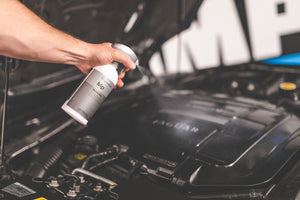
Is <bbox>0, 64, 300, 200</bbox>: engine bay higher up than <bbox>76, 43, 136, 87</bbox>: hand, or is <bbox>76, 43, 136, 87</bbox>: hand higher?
<bbox>76, 43, 136, 87</bbox>: hand

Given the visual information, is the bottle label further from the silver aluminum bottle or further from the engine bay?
the engine bay

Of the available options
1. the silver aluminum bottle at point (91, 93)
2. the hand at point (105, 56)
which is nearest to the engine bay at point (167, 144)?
the silver aluminum bottle at point (91, 93)

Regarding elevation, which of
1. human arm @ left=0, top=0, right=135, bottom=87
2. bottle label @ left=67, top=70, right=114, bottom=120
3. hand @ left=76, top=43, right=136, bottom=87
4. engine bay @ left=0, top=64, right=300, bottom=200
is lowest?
engine bay @ left=0, top=64, right=300, bottom=200

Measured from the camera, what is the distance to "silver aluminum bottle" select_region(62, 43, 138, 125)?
823 mm

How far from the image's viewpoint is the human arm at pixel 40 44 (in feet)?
2.51

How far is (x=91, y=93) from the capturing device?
0.83 m

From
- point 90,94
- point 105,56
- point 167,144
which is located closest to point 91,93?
point 90,94

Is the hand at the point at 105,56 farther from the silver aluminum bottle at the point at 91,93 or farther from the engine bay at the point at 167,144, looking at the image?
the engine bay at the point at 167,144

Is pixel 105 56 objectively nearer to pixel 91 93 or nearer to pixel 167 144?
pixel 91 93

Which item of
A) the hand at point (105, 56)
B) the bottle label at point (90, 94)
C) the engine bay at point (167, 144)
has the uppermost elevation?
the hand at point (105, 56)

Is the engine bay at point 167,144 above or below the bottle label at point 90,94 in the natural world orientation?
below

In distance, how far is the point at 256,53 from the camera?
1.80 metres

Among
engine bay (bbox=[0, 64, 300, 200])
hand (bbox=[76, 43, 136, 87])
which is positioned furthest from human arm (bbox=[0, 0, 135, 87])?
engine bay (bbox=[0, 64, 300, 200])

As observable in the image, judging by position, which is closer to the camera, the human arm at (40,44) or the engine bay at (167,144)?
the human arm at (40,44)
